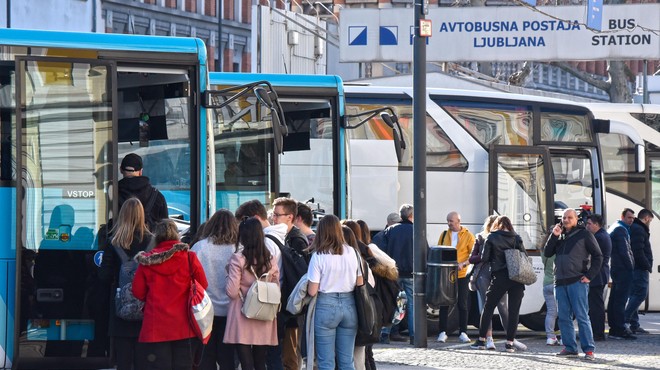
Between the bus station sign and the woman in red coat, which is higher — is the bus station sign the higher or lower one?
the higher one

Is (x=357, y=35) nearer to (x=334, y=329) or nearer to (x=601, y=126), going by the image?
(x=601, y=126)

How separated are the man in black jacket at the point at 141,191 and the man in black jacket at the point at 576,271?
5.16 m

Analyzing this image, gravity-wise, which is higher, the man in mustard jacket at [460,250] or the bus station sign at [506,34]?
the bus station sign at [506,34]

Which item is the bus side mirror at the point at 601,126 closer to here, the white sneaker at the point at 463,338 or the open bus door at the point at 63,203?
the white sneaker at the point at 463,338

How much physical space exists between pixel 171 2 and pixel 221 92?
5645 centimetres

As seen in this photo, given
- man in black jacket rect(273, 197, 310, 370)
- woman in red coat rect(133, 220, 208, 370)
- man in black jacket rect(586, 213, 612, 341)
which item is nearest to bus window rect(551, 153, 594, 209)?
man in black jacket rect(586, 213, 612, 341)

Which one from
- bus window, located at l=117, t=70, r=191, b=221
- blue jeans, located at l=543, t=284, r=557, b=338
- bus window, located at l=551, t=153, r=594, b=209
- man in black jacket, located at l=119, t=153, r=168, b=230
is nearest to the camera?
man in black jacket, located at l=119, t=153, r=168, b=230

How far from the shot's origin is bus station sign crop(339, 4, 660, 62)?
27844 millimetres

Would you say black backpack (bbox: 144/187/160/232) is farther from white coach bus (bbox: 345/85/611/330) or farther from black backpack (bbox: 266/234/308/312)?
white coach bus (bbox: 345/85/611/330)

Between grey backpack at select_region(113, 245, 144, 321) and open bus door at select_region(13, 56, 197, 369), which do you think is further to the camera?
open bus door at select_region(13, 56, 197, 369)

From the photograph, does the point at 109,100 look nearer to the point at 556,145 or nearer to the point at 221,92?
the point at 221,92

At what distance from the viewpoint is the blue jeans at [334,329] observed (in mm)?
11594

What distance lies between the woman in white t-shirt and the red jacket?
1.28 meters

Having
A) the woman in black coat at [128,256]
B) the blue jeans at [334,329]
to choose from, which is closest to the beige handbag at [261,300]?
the blue jeans at [334,329]
